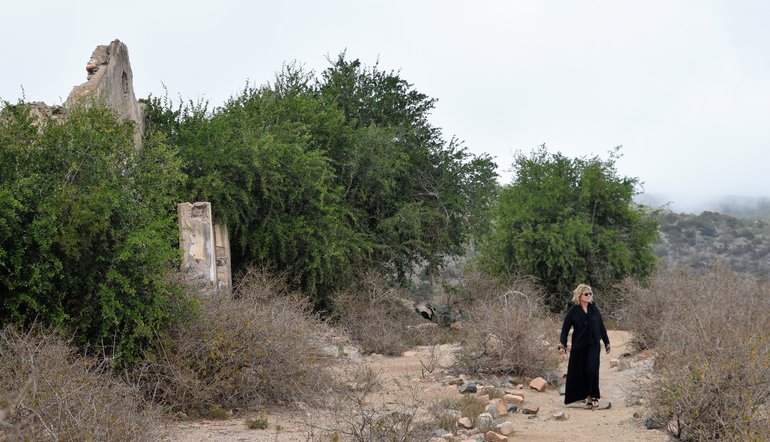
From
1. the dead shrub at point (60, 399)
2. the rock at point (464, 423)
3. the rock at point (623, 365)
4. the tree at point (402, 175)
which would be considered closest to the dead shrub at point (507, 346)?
the rock at point (623, 365)

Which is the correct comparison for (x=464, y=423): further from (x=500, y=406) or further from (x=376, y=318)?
(x=376, y=318)

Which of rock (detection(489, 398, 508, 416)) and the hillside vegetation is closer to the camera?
the hillside vegetation

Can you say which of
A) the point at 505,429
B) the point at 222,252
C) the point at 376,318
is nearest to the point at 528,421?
the point at 505,429

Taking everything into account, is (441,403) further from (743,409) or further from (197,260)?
(197,260)

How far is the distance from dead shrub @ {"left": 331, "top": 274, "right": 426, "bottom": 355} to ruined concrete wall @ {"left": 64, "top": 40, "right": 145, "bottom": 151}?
604cm

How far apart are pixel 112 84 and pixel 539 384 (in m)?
10.4

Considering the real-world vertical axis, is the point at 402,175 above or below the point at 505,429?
above

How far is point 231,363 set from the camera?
36.6ft

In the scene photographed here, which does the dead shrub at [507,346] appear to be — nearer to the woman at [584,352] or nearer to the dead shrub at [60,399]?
the woman at [584,352]

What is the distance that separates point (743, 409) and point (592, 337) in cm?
355

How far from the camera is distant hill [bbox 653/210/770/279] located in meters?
56.0

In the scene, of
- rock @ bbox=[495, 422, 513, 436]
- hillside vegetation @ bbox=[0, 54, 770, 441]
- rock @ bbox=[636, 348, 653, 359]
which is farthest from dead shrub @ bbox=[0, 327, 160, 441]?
rock @ bbox=[636, 348, 653, 359]

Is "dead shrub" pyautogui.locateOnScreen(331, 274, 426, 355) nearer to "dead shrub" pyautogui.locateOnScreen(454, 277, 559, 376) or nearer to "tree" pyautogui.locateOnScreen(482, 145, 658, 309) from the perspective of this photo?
"dead shrub" pyautogui.locateOnScreen(454, 277, 559, 376)

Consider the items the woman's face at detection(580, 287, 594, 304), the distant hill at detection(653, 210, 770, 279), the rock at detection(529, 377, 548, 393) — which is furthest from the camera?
the distant hill at detection(653, 210, 770, 279)
